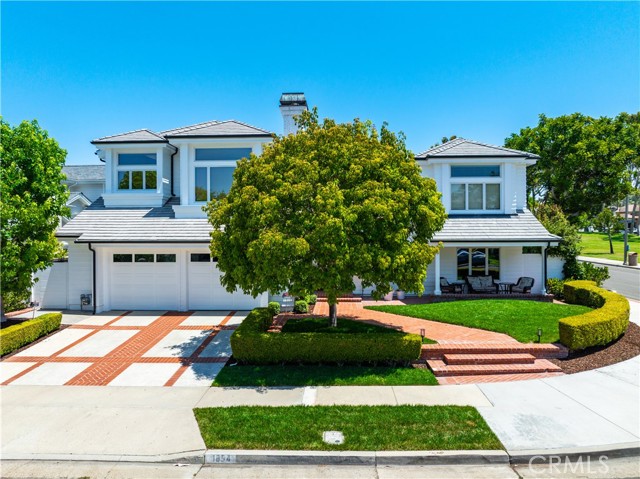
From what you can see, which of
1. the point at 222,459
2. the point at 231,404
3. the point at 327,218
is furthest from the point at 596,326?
the point at 222,459

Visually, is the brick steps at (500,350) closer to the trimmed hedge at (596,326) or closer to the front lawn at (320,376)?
the trimmed hedge at (596,326)

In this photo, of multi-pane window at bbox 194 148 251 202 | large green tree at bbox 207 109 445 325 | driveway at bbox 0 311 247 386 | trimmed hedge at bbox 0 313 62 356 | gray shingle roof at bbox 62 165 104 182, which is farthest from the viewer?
gray shingle roof at bbox 62 165 104 182

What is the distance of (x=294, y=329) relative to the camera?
11.6m

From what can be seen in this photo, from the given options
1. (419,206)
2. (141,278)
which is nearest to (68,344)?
(141,278)

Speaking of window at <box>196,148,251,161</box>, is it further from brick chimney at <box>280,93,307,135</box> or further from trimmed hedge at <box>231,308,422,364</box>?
trimmed hedge at <box>231,308,422,364</box>

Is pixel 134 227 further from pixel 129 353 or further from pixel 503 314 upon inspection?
pixel 503 314

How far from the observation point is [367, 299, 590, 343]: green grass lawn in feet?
38.5

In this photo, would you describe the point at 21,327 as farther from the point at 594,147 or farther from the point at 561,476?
the point at 594,147

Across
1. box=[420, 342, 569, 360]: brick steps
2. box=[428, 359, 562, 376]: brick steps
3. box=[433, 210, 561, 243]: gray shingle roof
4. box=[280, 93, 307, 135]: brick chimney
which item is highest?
box=[280, 93, 307, 135]: brick chimney

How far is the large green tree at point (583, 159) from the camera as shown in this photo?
3372 cm

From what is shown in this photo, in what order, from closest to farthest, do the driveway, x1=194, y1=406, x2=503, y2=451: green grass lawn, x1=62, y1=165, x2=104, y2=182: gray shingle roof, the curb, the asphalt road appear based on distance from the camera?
the curb < x1=194, y1=406, x2=503, y2=451: green grass lawn < the driveway < the asphalt road < x1=62, y1=165, x2=104, y2=182: gray shingle roof

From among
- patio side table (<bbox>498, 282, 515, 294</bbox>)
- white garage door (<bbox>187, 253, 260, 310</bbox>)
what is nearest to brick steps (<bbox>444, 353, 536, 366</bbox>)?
patio side table (<bbox>498, 282, 515, 294</bbox>)

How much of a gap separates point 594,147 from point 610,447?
36.6 metres

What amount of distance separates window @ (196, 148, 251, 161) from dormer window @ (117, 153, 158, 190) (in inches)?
106
